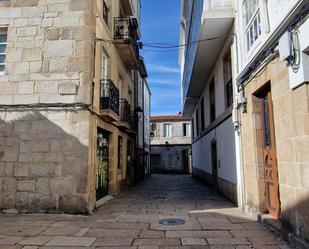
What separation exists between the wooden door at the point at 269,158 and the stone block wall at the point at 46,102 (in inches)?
162

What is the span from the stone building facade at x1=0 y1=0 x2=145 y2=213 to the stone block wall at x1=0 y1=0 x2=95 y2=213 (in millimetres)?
24

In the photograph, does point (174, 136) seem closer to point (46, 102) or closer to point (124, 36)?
point (124, 36)

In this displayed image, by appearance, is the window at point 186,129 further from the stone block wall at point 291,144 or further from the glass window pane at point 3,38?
the stone block wall at point 291,144

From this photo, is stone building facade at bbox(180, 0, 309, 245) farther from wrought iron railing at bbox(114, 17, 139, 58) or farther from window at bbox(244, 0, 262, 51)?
wrought iron railing at bbox(114, 17, 139, 58)

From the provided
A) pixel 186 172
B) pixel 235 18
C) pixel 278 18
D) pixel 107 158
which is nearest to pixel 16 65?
pixel 107 158

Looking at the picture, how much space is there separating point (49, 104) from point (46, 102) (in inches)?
4.8

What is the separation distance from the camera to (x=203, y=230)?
5.39 m

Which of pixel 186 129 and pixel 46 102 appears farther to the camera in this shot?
pixel 186 129

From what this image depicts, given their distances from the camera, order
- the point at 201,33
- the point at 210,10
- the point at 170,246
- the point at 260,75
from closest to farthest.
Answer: the point at 170,246
the point at 260,75
the point at 210,10
the point at 201,33

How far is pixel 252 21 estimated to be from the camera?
630cm

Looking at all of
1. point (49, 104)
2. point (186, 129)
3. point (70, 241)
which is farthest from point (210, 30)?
point (186, 129)

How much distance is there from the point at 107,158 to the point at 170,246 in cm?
587

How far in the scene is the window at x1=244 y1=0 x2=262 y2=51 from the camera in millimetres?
5923

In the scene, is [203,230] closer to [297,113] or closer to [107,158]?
[297,113]
